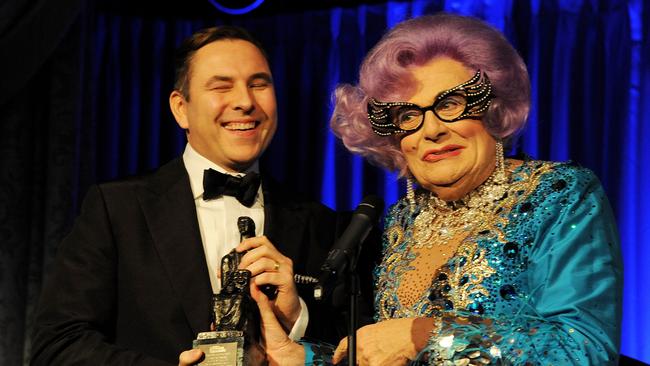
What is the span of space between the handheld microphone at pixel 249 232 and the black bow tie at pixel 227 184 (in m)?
0.36

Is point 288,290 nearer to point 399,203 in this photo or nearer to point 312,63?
point 399,203

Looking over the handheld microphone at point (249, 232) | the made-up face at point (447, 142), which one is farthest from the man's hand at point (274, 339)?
the made-up face at point (447, 142)

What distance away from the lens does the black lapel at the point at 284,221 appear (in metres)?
2.84

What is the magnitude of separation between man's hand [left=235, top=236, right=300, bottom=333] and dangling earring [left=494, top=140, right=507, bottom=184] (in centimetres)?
56

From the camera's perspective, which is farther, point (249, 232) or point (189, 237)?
point (189, 237)

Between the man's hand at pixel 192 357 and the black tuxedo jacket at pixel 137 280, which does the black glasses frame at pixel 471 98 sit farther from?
the man's hand at pixel 192 357

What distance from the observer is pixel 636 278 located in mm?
3961

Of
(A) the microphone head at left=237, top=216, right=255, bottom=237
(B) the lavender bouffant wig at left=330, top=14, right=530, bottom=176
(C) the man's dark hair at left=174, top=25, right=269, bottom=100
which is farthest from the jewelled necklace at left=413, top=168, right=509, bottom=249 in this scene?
(C) the man's dark hair at left=174, top=25, right=269, bottom=100

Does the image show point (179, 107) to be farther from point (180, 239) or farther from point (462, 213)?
point (462, 213)

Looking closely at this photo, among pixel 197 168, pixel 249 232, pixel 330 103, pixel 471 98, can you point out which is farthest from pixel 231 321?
pixel 330 103

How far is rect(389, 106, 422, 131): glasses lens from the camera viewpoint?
101 inches

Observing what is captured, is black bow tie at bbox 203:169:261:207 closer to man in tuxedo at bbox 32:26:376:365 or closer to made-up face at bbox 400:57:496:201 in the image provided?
man in tuxedo at bbox 32:26:376:365

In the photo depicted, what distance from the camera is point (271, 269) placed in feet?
8.11

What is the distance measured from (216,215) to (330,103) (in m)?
1.03
